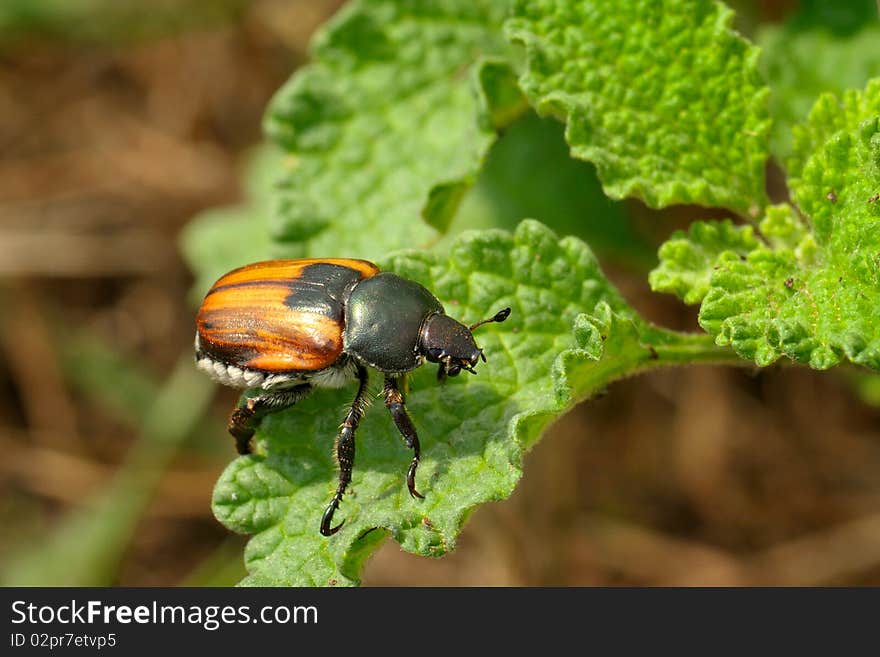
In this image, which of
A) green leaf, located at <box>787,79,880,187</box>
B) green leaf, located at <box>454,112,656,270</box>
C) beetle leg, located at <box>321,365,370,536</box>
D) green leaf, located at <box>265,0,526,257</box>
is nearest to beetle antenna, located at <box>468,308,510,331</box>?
beetle leg, located at <box>321,365,370,536</box>

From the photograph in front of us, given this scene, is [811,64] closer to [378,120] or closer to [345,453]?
[378,120]

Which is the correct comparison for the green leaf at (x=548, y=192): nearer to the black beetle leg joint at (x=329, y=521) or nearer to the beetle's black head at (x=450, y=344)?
the beetle's black head at (x=450, y=344)

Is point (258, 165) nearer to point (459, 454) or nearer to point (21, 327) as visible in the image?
point (21, 327)

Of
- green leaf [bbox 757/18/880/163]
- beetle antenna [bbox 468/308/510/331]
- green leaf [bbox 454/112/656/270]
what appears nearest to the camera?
beetle antenna [bbox 468/308/510/331]

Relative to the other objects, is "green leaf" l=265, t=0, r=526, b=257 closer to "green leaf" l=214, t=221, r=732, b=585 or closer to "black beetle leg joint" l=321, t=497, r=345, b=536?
"green leaf" l=214, t=221, r=732, b=585

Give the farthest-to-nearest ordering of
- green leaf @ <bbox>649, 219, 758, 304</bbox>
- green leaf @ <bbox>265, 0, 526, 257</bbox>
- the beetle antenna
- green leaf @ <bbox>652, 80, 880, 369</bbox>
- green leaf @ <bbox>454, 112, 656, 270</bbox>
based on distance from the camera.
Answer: green leaf @ <bbox>454, 112, 656, 270</bbox>, green leaf @ <bbox>265, 0, 526, 257</bbox>, the beetle antenna, green leaf @ <bbox>649, 219, 758, 304</bbox>, green leaf @ <bbox>652, 80, 880, 369</bbox>

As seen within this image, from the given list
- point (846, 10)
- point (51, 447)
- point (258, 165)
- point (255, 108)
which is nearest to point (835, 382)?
point (846, 10)

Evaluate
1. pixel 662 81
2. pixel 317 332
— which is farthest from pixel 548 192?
pixel 317 332
